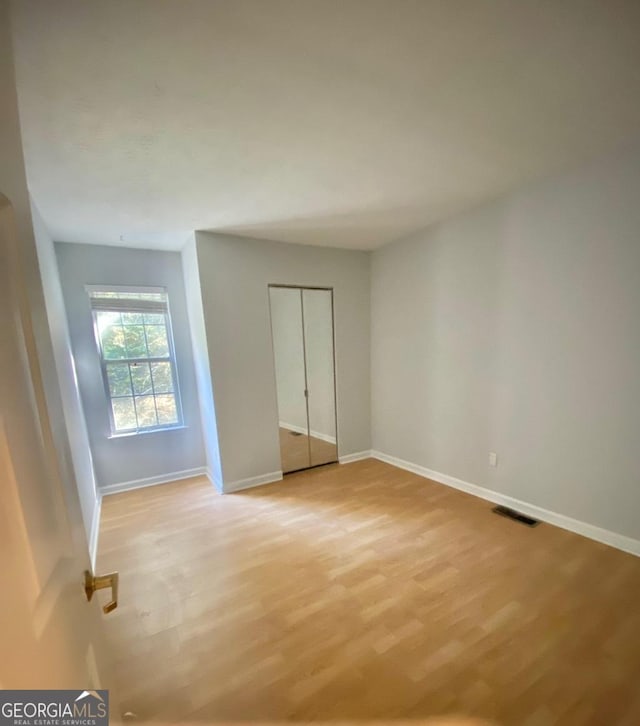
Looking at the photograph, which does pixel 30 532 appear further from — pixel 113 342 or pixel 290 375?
pixel 113 342

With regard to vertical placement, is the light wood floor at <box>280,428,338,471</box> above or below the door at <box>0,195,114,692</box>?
below

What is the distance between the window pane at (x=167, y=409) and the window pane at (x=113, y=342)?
2.00 feet

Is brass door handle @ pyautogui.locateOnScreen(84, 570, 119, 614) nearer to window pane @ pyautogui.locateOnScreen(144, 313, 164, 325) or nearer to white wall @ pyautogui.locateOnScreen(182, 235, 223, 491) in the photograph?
white wall @ pyautogui.locateOnScreen(182, 235, 223, 491)

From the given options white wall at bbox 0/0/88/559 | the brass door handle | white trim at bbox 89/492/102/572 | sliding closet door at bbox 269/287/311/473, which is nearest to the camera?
white wall at bbox 0/0/88/559

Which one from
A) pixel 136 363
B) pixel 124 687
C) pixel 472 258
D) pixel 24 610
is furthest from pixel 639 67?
pixel 136 363

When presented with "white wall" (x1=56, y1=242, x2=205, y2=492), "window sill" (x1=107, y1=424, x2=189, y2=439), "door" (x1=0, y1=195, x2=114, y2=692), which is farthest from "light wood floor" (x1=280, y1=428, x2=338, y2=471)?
"door" (x1=0, y1=195, x2=114, y2=692)

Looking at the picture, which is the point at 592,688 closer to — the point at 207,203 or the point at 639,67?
the point at 639,67

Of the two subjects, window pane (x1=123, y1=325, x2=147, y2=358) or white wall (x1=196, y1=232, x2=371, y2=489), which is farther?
window pane (x1=123, y1=325, x2=147, y2=358)

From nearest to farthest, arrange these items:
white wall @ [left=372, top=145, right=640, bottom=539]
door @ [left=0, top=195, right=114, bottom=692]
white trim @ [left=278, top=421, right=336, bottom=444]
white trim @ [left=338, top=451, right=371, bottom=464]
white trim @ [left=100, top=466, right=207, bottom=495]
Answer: door @ [left=0, top=195, right=114, bottom=692] < white wall @ [left=372, top=145, right=640, bottom=539] < white trim @ [left=100, top=466, right=207, bottom=495] < white trim @ [left=278, top=421, right=336, bottom=444] < white trim @ [left=338, top=451, right=371, bottom=464]

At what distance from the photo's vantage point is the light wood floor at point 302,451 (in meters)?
3.54

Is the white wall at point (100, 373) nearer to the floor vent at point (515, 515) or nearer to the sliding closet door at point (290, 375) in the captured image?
the sliding closet door at point (290, 375)

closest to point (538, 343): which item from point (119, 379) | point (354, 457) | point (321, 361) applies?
point (321, 361)

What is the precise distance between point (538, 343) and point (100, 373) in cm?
397

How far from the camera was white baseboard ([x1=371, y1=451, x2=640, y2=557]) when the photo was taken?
2.10m
